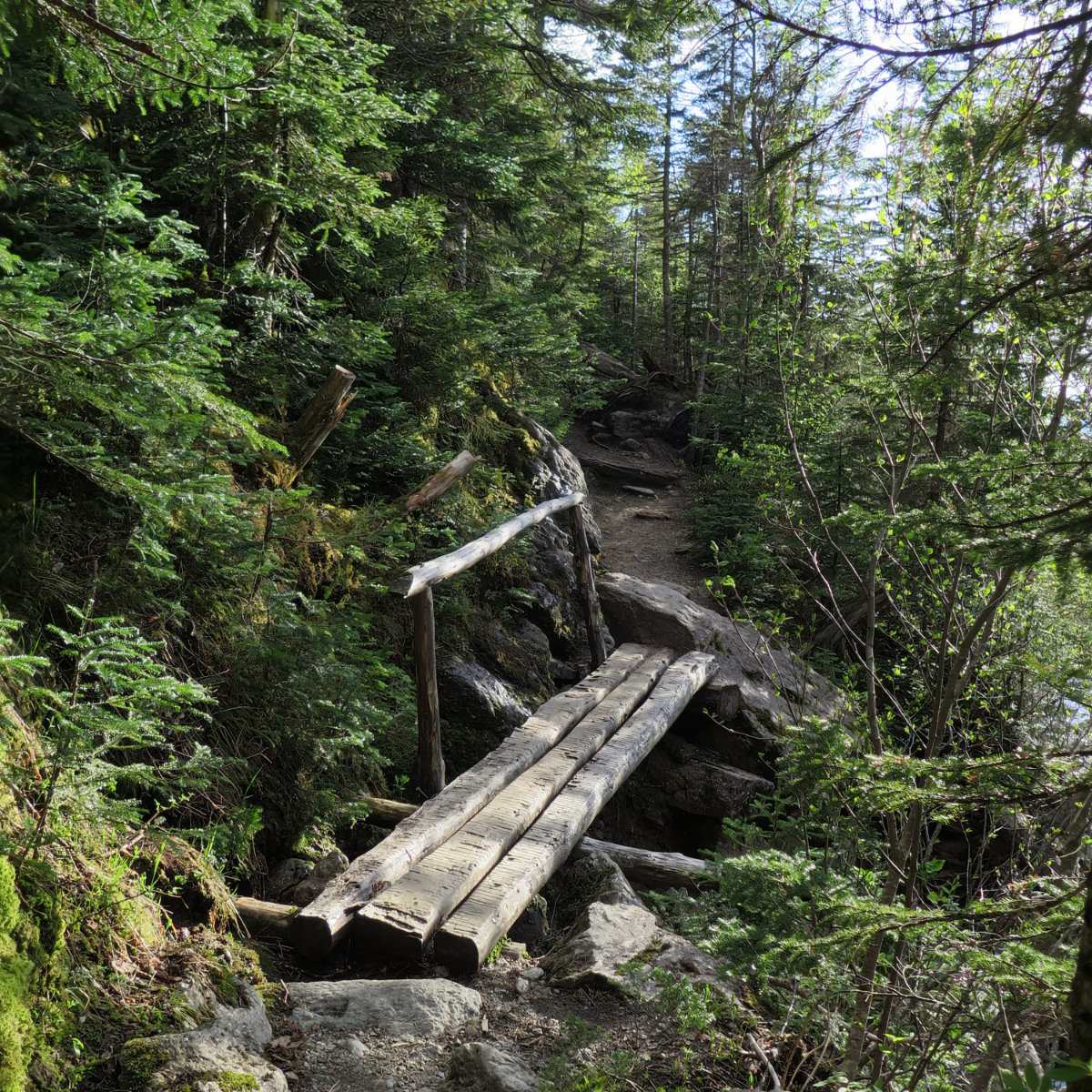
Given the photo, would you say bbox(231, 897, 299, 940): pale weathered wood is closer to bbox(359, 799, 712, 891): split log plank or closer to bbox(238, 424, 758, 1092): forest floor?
bbox(238, 424, 758, 1092): forest floor

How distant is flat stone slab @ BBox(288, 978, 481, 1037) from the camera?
3.37 m

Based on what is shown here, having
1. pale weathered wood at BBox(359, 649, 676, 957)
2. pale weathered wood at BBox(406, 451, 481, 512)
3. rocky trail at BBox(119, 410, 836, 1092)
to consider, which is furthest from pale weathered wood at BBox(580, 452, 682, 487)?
rocky trail at BBox(119, 410, 836, 1092)

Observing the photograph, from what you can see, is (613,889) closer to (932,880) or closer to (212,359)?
(212,359)

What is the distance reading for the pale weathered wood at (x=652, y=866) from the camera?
19.0 feet

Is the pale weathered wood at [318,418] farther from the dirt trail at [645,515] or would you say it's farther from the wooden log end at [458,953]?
the dirt trail at [645,515]

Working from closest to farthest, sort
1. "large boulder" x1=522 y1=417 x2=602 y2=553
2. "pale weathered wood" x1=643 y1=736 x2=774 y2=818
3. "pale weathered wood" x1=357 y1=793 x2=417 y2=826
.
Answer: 1. "pale weathered wood" x1=357 y1=793 x2=417 y2=826
2. "pale weathered wood" x1=643 y1=736 x2=774 y2=818
3. "large boulder" x1=522 y1=417 x2=602 y2=553

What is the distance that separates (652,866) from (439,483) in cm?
395

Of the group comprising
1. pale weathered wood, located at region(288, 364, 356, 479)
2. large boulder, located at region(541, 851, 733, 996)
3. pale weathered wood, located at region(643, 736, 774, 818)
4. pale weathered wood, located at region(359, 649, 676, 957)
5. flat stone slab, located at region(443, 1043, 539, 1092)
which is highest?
pale weathered wood, located at region(288, 364, 356, 479)

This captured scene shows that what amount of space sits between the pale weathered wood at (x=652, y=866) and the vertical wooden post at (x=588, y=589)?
10.8 feet

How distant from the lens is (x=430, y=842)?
15.8 ft

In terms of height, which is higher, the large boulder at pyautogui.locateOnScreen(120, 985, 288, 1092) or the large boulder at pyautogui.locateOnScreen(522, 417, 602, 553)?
the large boulder at pyautogui.locateOnScreen(522, 417, 602, 553)

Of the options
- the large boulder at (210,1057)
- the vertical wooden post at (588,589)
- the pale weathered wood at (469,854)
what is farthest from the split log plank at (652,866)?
the vertical wooden post at (588,589)

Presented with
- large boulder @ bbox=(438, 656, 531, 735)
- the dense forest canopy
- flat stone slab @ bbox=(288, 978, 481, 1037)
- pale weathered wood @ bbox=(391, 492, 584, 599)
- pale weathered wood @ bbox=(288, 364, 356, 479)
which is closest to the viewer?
the dense forest canopy

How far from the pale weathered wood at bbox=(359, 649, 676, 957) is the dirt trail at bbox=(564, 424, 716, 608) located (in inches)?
231
